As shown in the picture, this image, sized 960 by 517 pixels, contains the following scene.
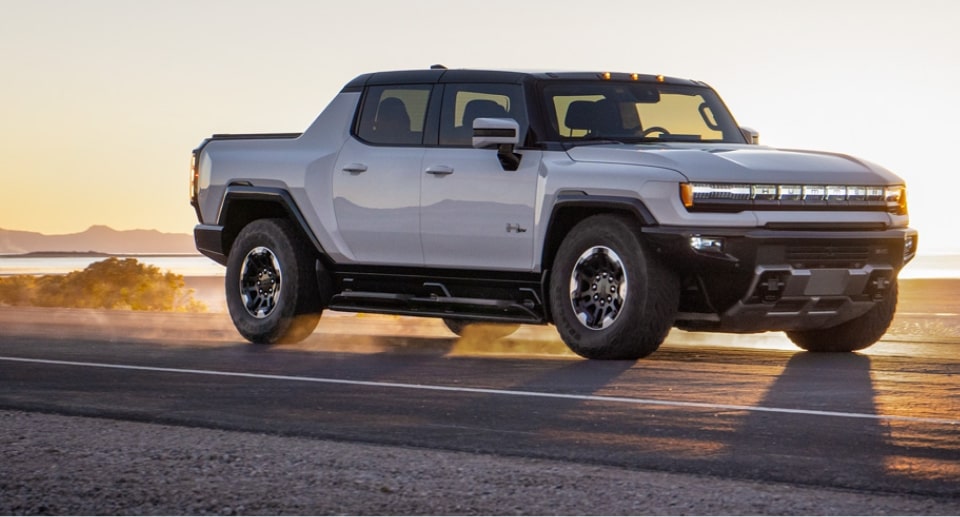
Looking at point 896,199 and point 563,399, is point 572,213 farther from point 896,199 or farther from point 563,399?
point 563,399

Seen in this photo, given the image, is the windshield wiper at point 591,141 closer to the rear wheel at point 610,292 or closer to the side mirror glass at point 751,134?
the rear wheel at point 610,292

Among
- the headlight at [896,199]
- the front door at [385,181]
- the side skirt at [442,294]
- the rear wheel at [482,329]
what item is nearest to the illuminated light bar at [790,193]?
the headlight at [896,199]

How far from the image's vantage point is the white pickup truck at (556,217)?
412 inches

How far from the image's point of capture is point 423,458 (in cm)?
679

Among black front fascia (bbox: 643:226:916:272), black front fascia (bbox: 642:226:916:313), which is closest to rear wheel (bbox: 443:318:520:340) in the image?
black front fascia (bbox: 642:226:916:313)

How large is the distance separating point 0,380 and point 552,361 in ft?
11.8

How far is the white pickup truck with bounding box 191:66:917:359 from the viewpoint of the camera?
10477 millimetres

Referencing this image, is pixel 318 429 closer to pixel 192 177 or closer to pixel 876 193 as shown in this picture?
pixel 876 193

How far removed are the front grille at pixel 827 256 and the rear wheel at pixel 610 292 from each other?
2.55 ft

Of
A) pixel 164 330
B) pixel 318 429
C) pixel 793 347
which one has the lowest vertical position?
pixel 164 330

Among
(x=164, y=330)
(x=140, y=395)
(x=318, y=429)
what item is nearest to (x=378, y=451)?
(x=318, y=429)

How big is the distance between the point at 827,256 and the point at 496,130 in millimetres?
2323

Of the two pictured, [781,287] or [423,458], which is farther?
[781,287]

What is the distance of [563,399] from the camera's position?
28.6ft
